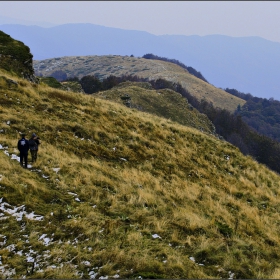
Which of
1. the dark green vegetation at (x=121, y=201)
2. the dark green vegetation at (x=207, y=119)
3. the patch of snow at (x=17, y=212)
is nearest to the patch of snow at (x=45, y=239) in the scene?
the dark green vegetation at (x=121, y=201)

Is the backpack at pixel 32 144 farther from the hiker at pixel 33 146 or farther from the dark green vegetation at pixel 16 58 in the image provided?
the dark green vegetation at pixel 16 58

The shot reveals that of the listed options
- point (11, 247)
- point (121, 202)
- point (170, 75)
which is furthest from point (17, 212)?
point (170, 75)

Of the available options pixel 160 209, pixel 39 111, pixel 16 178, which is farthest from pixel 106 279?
pixel 39 111

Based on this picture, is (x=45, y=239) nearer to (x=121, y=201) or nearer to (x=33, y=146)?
(x=121, y=201)

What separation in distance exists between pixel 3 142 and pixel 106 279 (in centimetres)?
866

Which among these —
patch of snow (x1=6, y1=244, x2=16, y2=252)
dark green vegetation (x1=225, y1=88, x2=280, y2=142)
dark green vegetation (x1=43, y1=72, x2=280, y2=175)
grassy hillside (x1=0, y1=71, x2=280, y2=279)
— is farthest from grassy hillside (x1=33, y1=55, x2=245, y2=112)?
patch of snow (x1=6, y1=244, x2=16, y2=252)

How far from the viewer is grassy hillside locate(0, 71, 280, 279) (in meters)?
6.15

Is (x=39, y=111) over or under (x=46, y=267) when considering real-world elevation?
over

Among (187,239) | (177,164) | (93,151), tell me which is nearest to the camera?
(187,239)

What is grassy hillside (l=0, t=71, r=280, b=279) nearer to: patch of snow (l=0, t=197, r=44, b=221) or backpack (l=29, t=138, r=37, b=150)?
Answer: patch of snow (l=0, t=197, r=44, b=221)

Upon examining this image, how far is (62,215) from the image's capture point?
771 centimetres

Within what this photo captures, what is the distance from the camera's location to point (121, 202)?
919 centimetres

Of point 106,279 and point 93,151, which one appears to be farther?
point 93,151

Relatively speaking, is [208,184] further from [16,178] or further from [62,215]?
[16,178]
